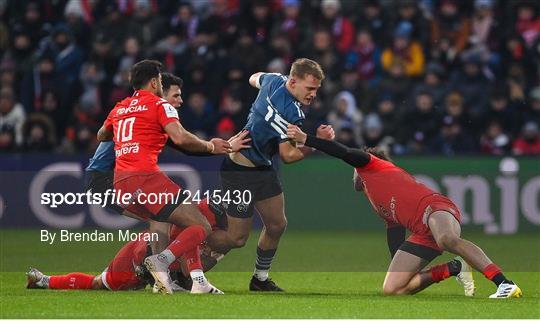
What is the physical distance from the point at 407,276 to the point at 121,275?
244 cm

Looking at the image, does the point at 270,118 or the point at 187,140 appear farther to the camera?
the point at 270,118

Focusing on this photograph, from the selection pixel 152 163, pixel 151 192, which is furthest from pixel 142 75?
pixel 151 192

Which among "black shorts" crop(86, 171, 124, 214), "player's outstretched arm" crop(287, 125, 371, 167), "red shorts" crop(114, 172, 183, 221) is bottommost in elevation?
"black shorts" crop(86, 171, 124, 214)

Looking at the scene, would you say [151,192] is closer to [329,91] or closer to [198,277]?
[198,277]

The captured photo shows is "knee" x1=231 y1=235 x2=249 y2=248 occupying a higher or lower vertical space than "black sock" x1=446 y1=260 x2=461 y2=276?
higher

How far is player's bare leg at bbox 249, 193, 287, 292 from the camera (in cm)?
1157

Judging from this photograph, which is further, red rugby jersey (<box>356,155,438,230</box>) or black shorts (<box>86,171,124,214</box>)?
black shorts (<box>86,171,124,214</box>)

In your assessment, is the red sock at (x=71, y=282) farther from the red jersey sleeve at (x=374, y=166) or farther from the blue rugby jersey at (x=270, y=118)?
the red jersey sleeve at (x=374, y=166)

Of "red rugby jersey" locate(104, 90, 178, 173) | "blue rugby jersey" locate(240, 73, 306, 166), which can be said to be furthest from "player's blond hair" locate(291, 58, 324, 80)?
"red rugby jersey" locate(104, 90, 178, 173)

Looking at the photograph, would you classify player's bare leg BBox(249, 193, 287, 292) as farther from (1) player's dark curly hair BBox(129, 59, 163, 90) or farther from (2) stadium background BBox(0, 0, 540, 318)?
(2) stadium background BBox(0, 0, 540, 318)

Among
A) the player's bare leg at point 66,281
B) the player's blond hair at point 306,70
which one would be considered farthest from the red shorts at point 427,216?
the player's bare leg at point 66,281

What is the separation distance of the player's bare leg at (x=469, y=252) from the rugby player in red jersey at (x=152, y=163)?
191cm

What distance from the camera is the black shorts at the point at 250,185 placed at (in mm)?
11516

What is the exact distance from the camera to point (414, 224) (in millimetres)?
11383
